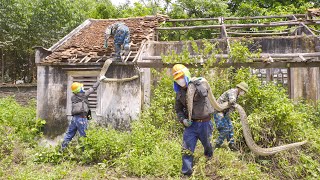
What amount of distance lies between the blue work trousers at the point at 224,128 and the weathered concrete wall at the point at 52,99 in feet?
Answer: 17.1

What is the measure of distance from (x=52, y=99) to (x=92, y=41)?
2.64 metres

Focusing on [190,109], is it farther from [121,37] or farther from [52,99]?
[52,99]

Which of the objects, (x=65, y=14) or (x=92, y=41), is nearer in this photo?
(x=92, y=41)

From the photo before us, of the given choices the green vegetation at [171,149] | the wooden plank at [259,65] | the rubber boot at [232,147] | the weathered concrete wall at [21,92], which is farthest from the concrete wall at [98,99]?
→ the weathered concrete wall at [21,92]

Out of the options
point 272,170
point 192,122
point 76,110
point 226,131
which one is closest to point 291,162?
point 272,170

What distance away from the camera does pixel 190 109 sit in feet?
17.7

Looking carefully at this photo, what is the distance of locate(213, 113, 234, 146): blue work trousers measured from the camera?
6754mm

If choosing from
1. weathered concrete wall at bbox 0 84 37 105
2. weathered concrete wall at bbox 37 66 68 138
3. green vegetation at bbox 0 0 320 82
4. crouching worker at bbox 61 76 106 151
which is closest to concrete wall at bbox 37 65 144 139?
weathered concrete wall at bbox 37 66 68 138

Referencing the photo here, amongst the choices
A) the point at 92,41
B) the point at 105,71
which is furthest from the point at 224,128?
the point at 92,41

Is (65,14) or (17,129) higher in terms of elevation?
(65,14)

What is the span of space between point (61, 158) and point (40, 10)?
11750 mm

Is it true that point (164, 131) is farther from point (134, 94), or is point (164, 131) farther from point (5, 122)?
point (5, 122)

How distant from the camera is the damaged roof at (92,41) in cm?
967

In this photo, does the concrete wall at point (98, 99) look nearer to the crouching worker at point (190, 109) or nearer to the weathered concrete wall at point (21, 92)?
the crouching worker at point (190, 109)
